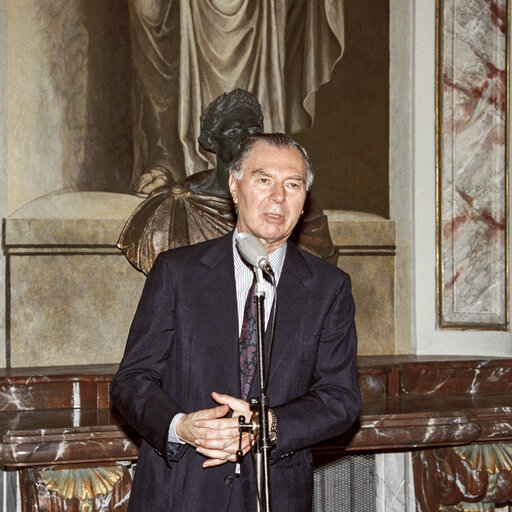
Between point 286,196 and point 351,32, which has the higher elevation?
point 351,32

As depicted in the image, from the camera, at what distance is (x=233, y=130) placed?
204 inches

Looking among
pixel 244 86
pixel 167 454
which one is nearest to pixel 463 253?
pixel 244 86

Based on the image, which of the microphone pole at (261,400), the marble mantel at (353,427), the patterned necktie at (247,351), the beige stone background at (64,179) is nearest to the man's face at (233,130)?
the beige stone background at (64,179)

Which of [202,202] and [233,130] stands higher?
[233,130]

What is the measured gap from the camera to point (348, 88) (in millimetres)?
5648

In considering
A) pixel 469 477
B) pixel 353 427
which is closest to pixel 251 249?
pixel 353 427

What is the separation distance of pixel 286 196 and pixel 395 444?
2.02m

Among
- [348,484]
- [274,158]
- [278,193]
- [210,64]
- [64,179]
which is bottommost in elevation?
[348,484]

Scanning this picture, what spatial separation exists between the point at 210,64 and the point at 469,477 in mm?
2837

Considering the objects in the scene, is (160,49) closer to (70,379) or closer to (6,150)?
(6,150)

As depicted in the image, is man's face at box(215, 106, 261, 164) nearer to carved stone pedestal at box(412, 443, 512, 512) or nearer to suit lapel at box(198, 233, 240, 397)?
carved stone pedestal at box(412, 443, 512, 512)

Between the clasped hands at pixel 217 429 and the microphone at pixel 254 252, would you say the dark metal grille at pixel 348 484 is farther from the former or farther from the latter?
the microphone at pixel 254 252

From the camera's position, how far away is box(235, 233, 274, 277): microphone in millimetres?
2062

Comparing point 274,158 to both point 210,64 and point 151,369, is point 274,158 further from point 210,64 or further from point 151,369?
point 210,64
